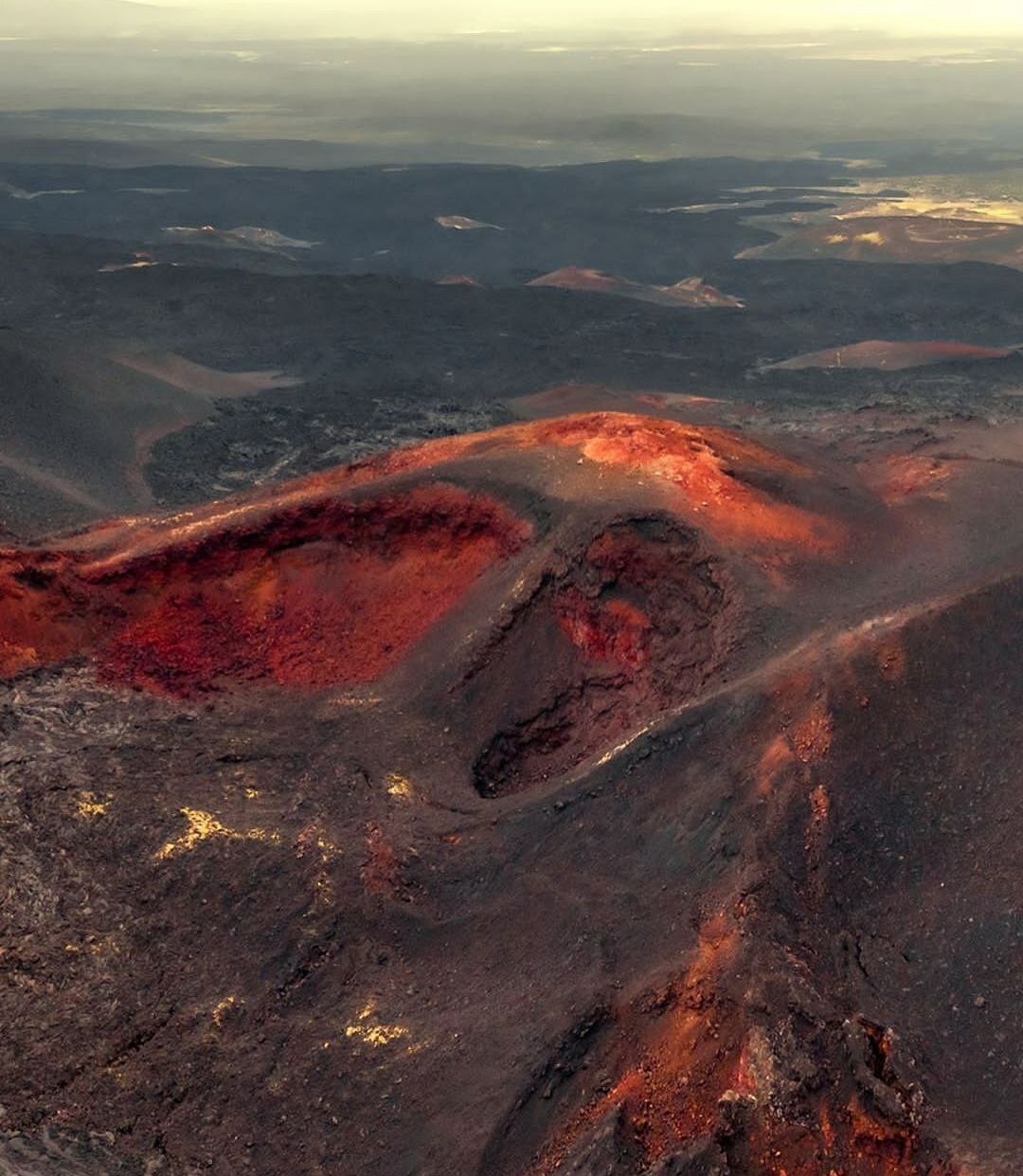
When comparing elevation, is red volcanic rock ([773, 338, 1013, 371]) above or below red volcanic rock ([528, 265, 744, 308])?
below

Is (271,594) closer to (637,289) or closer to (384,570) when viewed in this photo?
(384,570)

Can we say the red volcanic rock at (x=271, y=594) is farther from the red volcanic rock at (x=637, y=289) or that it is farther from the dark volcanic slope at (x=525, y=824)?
the red volcanic rock at (x=637, y=289)

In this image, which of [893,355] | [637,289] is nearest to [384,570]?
[893,355]

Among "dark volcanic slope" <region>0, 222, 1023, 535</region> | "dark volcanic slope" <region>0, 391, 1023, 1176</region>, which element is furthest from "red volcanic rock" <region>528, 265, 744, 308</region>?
"dark volcanic slope" <region>0, 391, 1023, 1176</region>

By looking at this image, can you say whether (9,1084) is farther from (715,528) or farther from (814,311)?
(814,311)

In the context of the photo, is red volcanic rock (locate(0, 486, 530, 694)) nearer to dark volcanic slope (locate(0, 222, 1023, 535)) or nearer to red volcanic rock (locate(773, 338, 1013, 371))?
dark volcanic slope (locate(0, 222, 1023, 535))

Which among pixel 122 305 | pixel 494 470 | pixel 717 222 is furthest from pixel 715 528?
pixel 717 222
